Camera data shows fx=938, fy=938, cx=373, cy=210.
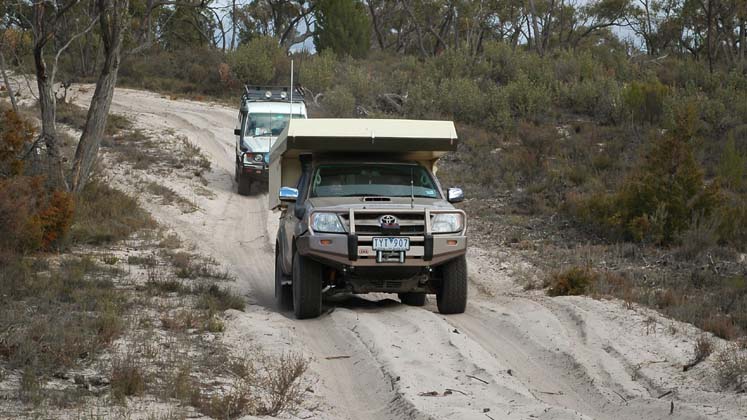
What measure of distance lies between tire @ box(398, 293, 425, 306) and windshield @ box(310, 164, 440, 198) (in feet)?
4.56

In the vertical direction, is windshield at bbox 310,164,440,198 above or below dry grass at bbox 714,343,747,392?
above

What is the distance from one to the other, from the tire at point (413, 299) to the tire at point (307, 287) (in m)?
1.65

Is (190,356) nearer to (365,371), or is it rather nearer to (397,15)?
(365,371)

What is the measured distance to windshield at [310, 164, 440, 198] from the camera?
37.7 feet

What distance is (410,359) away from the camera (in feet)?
28.3

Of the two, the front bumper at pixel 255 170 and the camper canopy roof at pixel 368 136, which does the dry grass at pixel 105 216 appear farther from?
the camper canopy roof at pixel 368 136

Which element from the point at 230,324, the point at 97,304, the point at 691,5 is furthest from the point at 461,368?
the point at 691,5

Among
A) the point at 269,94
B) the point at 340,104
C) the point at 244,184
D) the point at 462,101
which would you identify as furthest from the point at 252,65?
the point at 244,184

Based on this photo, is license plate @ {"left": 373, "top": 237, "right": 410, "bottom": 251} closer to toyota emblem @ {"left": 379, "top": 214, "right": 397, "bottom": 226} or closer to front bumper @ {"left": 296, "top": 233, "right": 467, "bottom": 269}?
front bumper @ {"left": 296, "top": 233, "right": 467, "bottom": 269}

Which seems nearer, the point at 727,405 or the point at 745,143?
the point at 727,405

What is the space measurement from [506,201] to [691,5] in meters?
25.4

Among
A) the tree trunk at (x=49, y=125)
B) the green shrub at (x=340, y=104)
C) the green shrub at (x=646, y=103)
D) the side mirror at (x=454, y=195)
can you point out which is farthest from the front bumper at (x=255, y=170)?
the side mirror at (x=454, y=195)

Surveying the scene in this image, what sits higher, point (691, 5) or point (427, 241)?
point (691, 5)

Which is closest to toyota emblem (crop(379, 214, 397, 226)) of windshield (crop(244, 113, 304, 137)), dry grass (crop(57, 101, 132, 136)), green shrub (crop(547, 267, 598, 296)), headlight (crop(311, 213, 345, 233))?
headlight (crop(311, 213, 345, 233))
